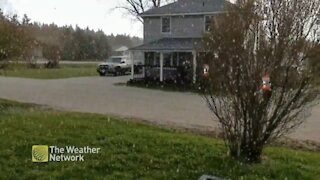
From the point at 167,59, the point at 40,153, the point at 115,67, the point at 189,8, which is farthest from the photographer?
the point at 115,67

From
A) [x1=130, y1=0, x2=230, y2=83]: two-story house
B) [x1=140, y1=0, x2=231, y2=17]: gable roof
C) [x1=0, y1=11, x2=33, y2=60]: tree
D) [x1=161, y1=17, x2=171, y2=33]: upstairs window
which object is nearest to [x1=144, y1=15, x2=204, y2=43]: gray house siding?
[x1=130, y1=0, x2=230, y2=83]: two-story house

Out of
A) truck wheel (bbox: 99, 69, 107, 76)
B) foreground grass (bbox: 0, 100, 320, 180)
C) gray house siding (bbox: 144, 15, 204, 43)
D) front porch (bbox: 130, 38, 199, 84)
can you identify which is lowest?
foreground grass (bbox: 0, 100, 320, 180)

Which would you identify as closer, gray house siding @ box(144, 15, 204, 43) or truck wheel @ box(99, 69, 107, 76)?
gray house siding @ box(144, 15, 204, 43)

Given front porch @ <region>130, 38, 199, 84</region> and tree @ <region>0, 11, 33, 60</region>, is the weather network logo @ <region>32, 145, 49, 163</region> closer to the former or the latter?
tree @ <region>0, 11, 33, 60</region>

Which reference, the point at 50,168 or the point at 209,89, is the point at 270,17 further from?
the point at 50,168

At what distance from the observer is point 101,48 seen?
225 feet

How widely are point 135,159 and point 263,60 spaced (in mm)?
2329

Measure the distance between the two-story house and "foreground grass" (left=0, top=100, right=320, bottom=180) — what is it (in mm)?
18760

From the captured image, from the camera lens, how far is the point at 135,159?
19.9 ft

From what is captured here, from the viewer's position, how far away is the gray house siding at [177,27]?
2809 cm

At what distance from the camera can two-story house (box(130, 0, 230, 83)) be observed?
27.0 m

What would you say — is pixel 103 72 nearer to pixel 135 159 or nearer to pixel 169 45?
pixel 169 45

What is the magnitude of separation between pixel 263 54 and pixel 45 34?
48243mm

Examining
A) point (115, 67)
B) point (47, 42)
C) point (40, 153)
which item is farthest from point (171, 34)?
point (40, 153)
